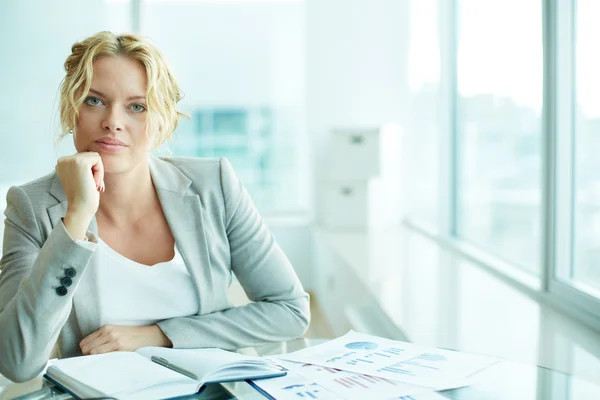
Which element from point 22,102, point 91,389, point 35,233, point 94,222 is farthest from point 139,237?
point 22,102

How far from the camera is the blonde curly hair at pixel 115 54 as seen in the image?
59.7 inches

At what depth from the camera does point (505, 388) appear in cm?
109

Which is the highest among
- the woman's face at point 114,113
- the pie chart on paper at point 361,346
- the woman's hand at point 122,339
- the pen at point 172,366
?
the woman's face at point 114,113

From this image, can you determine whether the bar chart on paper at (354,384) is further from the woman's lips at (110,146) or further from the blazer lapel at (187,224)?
the woman's lips at (110,146)

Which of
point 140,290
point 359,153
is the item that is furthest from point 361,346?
point 359,153

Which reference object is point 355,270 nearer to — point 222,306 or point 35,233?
point 222,306

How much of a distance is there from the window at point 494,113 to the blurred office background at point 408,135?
13 mm

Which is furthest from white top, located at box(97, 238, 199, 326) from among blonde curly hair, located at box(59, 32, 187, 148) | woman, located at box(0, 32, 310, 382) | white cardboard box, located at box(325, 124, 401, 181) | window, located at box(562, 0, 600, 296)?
white cardboard box, located at box(325, 124, 401, 181)

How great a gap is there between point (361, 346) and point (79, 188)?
26.6 inches

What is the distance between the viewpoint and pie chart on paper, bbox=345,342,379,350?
4.04ft

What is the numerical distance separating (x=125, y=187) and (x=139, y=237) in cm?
13

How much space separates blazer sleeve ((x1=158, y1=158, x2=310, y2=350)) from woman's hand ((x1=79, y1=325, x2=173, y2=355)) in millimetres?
47

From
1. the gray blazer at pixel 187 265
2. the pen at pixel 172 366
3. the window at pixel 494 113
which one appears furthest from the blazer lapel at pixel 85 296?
the window at pixel 494 113

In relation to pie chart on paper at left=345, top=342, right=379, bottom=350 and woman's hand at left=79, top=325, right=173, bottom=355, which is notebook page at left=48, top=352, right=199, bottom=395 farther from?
pie chart on paper at left=345, top=342, right=379, bottom=350
